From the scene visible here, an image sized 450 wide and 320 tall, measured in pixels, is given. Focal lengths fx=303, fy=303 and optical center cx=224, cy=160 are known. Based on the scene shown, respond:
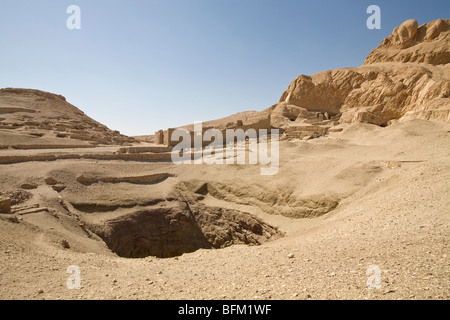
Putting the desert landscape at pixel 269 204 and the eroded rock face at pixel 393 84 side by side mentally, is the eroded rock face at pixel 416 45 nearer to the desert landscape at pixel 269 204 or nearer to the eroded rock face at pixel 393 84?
the eroded rock face at pixel 393 84

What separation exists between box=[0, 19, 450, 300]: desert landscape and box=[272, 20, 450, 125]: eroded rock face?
131 millimetres

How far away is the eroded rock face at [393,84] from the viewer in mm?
26391

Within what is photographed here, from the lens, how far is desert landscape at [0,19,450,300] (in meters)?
4.83

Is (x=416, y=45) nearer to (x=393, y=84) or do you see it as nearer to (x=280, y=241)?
(x=393, y=84)

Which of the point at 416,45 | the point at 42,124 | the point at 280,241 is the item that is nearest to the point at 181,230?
the point at 280,241

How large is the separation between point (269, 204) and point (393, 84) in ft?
73.8

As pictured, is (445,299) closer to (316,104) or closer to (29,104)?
(316,104)

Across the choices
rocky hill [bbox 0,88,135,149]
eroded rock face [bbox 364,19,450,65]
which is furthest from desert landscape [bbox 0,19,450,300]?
rocky hill [bbox 0,88,135,149]

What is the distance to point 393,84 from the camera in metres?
29.2

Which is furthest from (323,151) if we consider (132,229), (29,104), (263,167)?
(29,104)

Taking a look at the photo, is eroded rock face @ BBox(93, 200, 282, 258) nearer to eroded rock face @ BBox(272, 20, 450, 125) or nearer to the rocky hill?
the rocky hill

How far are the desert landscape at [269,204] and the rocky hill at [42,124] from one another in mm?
249

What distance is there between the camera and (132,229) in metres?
13.9
